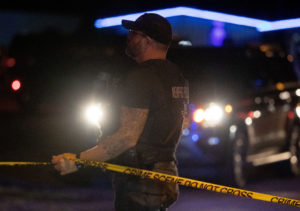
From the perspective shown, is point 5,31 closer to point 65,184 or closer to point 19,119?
point 19,119

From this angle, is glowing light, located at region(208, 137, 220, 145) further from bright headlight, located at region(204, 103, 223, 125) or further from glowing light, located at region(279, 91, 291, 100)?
glowing light, located at region(279, 91, 291, 100)

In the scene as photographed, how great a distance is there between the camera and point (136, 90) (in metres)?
3.44

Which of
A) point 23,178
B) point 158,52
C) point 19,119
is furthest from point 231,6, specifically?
point 158,52

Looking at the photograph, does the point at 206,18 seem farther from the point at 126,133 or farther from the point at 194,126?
the point at 126,133

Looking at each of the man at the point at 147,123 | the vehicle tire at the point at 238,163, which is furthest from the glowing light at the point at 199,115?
the man at the point at 147,123

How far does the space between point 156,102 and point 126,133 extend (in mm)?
253

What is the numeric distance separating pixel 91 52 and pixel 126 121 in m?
5.97

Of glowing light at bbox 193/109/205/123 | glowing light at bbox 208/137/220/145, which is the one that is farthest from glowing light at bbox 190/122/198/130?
glowing light at bbox 208/137/220/145

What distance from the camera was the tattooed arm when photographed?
3.42 metres

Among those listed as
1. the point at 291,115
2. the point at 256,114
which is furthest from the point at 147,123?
the point at 291,115

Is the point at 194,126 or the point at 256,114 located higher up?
the point at 256,114

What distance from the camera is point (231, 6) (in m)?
19.6

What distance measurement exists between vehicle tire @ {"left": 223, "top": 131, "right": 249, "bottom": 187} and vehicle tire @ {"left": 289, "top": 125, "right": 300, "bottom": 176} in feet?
5.61

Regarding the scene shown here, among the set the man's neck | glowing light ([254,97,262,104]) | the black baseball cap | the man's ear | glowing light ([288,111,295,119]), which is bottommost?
the man's neck
